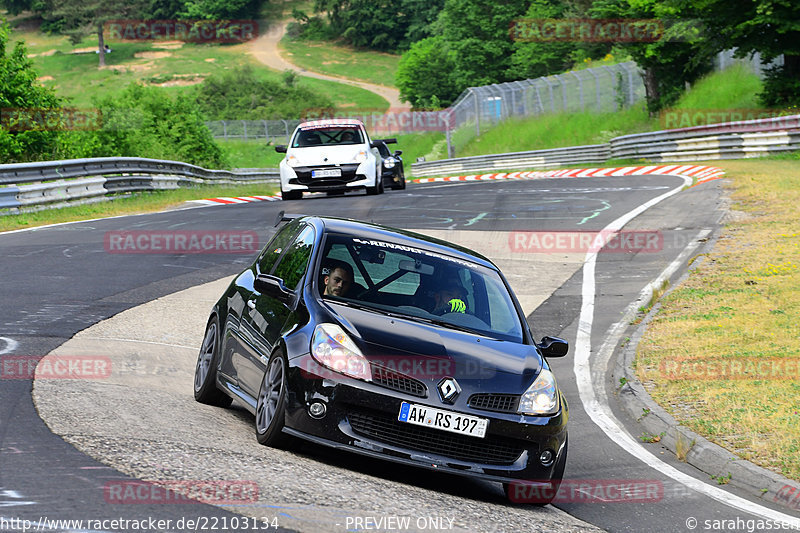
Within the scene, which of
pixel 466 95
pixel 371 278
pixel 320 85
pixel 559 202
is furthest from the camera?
pixel 320 85

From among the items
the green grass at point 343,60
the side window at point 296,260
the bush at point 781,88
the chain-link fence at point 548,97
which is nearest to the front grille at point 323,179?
the side window at point 296,260

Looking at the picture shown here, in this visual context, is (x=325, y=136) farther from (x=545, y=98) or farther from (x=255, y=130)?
(x=255, y=130)

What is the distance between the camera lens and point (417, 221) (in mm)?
21578

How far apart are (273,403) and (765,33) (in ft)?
113

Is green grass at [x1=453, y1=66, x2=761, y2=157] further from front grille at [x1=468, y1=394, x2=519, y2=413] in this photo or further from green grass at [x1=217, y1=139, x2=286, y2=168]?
front grille at [x1=468, y1=394, x2=519, y2=413]

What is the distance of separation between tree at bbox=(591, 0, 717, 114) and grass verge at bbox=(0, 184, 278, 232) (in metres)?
17.7

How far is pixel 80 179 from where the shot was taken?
25500 mm

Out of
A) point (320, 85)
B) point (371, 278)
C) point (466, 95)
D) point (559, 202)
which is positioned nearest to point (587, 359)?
point (371, 278)

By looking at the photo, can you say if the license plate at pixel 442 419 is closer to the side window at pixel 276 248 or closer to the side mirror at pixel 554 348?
the side mirror at pixel 554 348

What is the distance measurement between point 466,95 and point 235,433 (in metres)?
63.4

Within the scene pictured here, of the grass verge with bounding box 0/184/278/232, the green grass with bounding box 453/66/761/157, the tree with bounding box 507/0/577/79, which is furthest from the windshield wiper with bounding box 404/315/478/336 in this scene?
the tree with bounding box 507/0/577/79

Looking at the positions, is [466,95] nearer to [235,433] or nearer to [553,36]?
[553,36]

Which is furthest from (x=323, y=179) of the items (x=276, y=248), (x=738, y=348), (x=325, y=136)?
(x=276, y=248)

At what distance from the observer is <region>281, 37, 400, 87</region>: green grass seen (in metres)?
134
